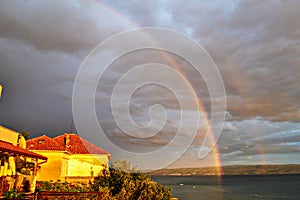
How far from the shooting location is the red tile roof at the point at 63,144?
105ft

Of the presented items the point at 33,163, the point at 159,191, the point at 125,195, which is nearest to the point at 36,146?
the point at 33,163

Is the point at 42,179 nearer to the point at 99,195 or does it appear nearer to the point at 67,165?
the point at 67,165

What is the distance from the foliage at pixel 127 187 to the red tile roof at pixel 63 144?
16.9ft

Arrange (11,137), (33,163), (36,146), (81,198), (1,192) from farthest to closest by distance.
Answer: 1. (36,146)
2. (33,163)
3. (11,137)
4. (81,198)
5. (1,192)

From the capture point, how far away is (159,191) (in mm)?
30203

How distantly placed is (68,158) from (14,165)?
13912 mm

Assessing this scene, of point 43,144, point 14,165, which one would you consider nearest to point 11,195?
point 14,165

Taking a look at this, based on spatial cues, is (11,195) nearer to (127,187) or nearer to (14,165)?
(14,165)

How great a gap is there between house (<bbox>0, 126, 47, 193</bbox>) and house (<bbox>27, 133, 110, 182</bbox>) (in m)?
5.73

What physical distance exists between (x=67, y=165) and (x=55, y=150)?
10.1 feet

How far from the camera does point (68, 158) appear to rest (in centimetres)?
3350

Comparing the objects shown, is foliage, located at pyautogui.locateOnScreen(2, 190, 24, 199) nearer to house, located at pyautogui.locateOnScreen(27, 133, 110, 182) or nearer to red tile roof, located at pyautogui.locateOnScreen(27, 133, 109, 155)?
house, located at pyautogui.locateOnScreen(27, 133, 110, 182)

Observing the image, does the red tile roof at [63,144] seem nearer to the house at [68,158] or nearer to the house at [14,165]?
the house at [68,158]

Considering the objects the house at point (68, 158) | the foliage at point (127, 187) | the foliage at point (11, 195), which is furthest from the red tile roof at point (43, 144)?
the foliage at point (11, 195)
